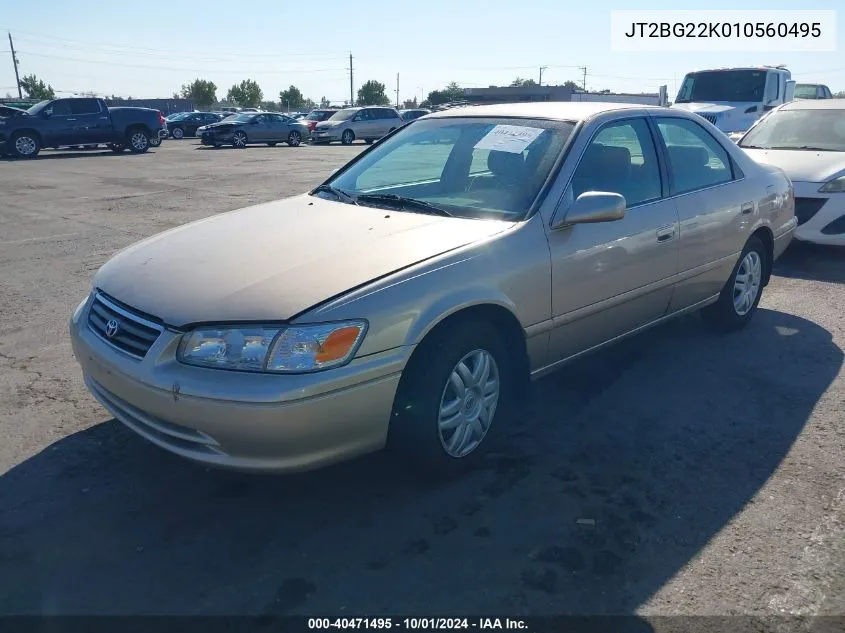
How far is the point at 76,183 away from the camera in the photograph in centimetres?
1441

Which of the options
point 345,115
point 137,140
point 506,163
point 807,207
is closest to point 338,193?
point 506,163

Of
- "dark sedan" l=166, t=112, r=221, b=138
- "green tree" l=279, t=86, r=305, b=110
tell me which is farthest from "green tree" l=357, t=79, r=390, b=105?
"dark sedan" l=166, t=112, r=221, b=138

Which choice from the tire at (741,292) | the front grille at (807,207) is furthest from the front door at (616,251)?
the front grille at (807,207)

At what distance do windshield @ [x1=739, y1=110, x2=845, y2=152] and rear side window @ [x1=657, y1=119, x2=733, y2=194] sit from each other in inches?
160

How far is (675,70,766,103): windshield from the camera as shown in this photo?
14.1 metres

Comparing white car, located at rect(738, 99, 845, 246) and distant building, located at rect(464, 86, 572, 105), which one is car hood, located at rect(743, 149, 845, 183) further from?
distant building, located at rect(464, 86, 572, 105)

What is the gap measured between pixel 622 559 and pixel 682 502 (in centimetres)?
53

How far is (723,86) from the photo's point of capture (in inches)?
566

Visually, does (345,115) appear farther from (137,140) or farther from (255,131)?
(137,140)

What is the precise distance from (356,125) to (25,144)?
13.2m

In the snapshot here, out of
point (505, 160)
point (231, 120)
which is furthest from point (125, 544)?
point (231, 120)

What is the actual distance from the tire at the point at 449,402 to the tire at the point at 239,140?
27.2m

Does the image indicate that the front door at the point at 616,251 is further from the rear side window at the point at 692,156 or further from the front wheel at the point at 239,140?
the front wheel at the point at 239,140

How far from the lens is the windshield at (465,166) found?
356 cm
